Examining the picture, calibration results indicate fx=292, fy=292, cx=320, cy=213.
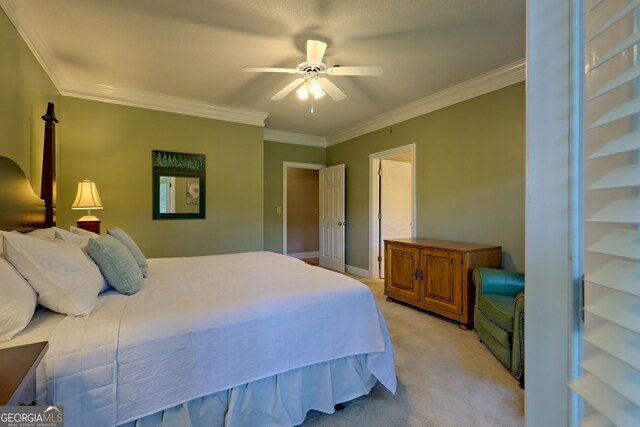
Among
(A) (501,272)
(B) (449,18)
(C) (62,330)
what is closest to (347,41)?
(B) (449,18)

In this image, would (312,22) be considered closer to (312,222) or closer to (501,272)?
(501,272)

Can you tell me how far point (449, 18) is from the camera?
2.19 m

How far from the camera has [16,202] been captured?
187 cm

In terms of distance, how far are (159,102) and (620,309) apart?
447 cm

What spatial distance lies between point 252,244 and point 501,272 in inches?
129

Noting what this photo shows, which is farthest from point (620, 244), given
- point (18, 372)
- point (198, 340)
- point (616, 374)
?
point (198, 340)

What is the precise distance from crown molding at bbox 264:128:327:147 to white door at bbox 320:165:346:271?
59cm

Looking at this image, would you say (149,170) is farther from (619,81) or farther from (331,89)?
(619,81)

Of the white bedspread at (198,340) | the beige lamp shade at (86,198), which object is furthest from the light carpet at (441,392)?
the beige lamp shade at (86,198)

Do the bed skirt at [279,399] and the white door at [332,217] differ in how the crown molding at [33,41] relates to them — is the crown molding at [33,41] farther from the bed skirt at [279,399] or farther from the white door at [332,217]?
the white door at [332,217]

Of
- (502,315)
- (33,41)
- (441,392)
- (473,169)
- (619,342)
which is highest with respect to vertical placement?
(33,41)

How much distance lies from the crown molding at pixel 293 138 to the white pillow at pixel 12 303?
14.5 ft

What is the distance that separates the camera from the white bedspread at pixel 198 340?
112cm

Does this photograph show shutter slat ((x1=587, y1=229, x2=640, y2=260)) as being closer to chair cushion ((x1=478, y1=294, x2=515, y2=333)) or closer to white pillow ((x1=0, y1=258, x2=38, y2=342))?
white pillow ((x1=0, y1=258, x2=38, y2=342))
